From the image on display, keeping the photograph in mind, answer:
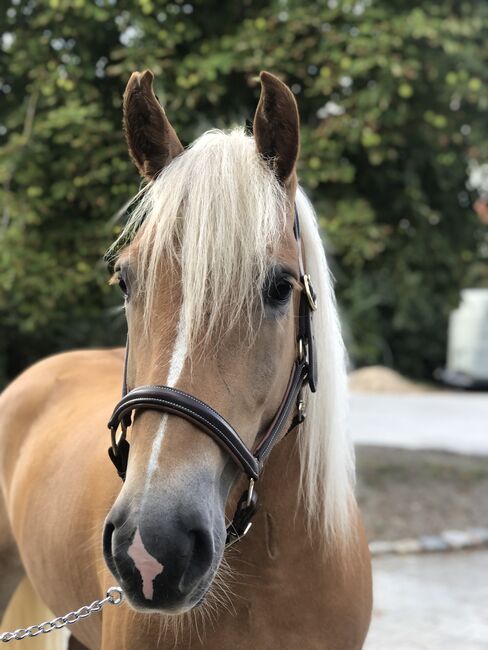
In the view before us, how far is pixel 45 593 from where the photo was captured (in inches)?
101

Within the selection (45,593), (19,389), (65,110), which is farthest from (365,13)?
(45,593)

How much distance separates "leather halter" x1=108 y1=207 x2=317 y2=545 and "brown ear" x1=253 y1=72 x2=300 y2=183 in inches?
6.4

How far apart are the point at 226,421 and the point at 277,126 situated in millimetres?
713

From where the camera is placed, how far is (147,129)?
178 cm

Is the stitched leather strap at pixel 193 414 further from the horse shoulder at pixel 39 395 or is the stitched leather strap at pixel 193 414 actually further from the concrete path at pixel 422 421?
the concrete path at pixel 422 421

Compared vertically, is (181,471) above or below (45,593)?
above

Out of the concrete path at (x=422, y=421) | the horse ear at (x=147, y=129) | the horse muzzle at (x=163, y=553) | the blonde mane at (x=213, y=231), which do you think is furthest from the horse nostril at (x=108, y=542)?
the concrete path at (x=422, y=421)

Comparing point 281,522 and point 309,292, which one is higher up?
point 309,292

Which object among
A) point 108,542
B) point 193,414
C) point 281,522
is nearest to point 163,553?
point 108,542

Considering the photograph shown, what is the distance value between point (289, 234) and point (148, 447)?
636mm

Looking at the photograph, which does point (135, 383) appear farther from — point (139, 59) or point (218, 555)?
point (139, 59)

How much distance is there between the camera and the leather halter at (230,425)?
55.4 inches

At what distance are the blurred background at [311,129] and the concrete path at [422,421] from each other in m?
3.83

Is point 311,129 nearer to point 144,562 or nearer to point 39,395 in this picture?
point 39,395
